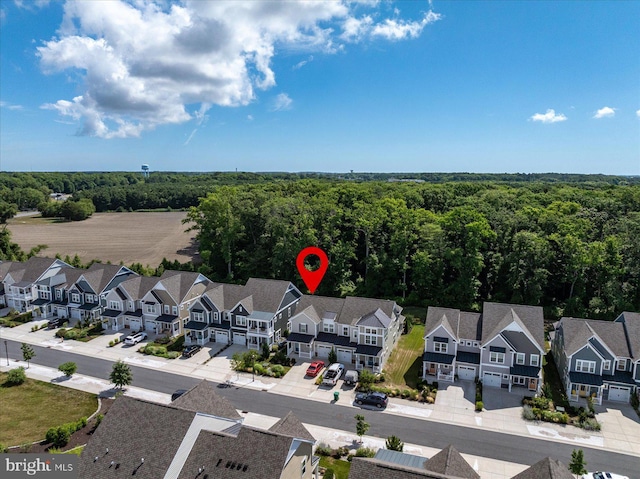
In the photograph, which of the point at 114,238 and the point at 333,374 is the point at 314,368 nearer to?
the point at 333,374

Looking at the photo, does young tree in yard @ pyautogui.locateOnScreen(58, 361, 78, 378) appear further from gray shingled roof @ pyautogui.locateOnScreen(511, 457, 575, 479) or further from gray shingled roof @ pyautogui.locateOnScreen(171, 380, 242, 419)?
gray shingled roof @ pyautogui.locateOnScreen(511, 457, 575, 479)

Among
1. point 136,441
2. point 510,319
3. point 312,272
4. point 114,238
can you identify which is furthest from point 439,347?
point 114,238

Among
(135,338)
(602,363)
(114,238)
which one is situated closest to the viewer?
(602,363)

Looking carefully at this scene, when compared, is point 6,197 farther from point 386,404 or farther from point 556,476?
point 556,476

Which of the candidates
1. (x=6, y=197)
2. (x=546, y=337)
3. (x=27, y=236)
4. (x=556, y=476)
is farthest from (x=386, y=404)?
(x=6, y=197)

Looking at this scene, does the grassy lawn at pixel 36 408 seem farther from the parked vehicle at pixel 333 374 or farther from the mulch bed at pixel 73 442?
the parked vehicle at pixel 333 374

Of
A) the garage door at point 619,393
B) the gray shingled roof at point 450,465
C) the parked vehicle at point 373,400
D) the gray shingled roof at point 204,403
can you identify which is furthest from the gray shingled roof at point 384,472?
the garage door at point 619,393
